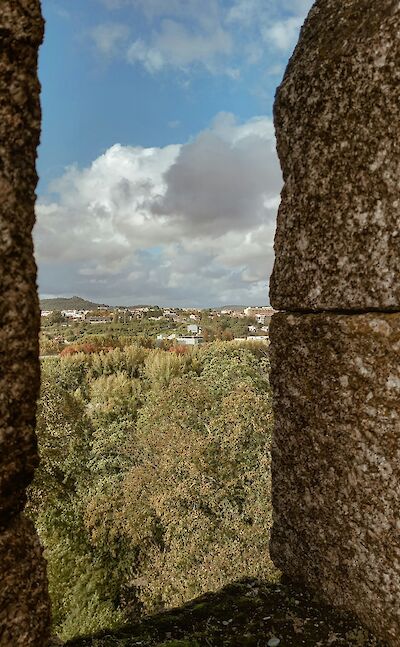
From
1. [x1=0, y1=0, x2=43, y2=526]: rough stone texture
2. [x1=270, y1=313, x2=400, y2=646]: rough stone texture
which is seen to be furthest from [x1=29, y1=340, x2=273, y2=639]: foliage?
[x1=0, y1=0, x2=43, y2=526]: rough stone texture

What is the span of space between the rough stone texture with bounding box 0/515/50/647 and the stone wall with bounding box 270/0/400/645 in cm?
217

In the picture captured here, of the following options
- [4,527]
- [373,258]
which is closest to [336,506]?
[373,258]

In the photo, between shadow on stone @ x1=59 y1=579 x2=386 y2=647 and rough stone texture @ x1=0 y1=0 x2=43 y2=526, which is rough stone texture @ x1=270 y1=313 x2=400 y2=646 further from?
rough stone texture @ x1=0 y1=0 x2=43 y2=526

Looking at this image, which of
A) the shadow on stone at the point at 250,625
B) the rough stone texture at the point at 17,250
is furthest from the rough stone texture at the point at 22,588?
the shadow on stone at the point at 250,625

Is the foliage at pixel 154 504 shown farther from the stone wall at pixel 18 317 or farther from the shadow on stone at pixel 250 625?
the stone wall at pixel 18 317

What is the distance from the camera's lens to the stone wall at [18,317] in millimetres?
2227

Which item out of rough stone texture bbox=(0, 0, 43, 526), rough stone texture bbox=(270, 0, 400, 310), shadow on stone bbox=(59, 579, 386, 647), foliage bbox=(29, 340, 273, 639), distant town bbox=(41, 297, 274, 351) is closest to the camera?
rough stone texture bbox=(0, 0, 43, 526)

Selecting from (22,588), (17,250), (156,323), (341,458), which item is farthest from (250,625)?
(156,323)

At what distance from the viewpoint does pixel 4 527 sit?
93.0 inches

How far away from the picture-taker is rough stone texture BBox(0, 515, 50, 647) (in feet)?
7.53

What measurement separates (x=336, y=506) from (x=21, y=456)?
2.48 meters

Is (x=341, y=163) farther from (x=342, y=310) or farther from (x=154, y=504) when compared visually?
(x=154, y=504)

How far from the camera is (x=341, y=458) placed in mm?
4012

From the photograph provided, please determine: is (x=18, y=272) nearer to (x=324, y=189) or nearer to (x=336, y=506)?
(x=324, y=189)
